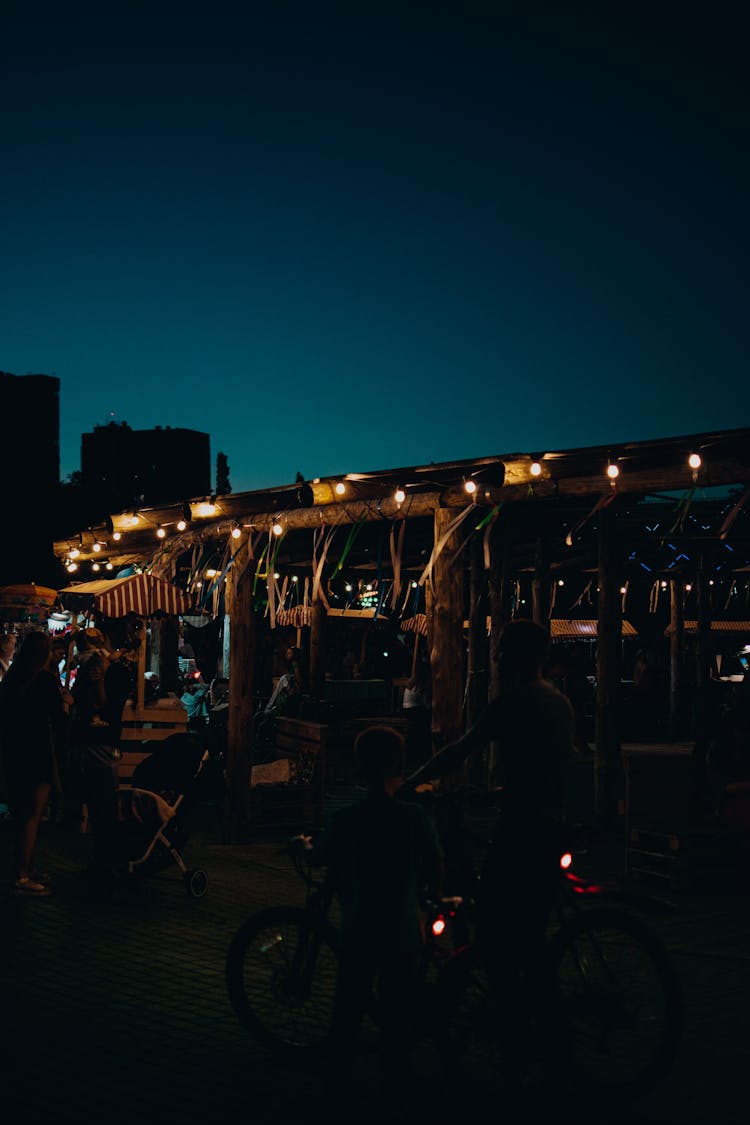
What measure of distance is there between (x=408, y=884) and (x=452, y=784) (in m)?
5.60

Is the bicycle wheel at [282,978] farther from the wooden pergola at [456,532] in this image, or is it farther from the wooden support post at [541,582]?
the wooden support post at [541,582]

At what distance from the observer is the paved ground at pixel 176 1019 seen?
15.2 ft

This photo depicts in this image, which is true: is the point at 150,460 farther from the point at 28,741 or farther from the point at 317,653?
the point at 28,741

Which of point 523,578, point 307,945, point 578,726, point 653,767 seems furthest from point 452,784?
point 523,578

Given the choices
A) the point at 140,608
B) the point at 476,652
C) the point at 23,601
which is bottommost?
the point at 476,652

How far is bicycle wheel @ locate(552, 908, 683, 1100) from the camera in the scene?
451cm

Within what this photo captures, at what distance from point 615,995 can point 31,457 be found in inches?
2187

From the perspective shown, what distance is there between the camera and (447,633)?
10.5 metres

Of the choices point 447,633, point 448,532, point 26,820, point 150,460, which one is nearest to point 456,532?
point 448,532

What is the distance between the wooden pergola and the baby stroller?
2.28 m

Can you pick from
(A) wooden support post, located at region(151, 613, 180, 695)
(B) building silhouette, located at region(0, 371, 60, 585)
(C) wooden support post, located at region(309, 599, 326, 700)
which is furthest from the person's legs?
(B) building silhouette, located at region(0, 371, 60, 585)

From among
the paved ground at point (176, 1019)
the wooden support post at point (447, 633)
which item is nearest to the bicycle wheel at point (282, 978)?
the paved ground at point (176, 1019)

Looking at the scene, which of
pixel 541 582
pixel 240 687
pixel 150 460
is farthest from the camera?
pixel 150 460

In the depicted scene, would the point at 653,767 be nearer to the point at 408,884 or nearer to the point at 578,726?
the point at 408,884
